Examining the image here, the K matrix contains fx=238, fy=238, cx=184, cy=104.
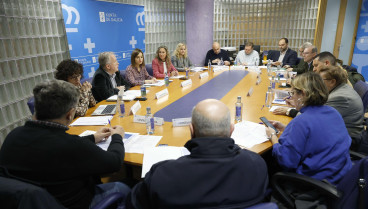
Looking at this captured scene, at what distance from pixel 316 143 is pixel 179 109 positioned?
59.6 inches

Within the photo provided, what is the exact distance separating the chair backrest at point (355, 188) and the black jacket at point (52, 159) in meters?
1.40

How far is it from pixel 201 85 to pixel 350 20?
5.58 m

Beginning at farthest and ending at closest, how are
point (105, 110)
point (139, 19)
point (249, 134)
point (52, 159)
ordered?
point (139, 19) < point (105, 110) < point (249, 134) < point (52, 159)

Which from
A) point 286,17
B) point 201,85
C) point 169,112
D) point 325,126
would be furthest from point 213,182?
point 286,17

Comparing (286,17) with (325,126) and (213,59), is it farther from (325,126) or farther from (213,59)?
(325,126)

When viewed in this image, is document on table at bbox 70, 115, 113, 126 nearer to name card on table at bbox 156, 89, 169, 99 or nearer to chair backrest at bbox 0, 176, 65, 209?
name card on table at bbox 156, 89, 169, 99

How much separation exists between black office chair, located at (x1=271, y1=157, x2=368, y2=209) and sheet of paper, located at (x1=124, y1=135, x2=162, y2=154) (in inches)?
37.3

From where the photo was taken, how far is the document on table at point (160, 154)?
5.36ft

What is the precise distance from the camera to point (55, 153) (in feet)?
4.07

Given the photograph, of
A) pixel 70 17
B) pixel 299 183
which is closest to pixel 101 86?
pixel 70 17

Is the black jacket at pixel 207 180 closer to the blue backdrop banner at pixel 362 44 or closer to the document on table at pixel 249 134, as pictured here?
the document on table at pixel 249 134

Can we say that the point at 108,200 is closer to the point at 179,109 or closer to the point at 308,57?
the point at 179,109

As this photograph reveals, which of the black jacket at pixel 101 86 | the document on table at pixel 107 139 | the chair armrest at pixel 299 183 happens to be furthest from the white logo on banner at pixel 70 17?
the chair armrest at pixel 299 183

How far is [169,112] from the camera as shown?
8.69ft
